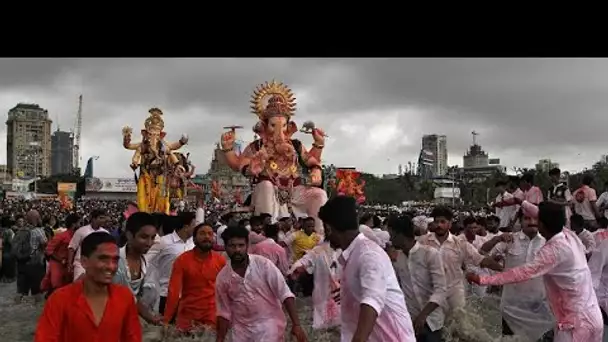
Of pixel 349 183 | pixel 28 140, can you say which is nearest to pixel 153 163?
pixel 349 183

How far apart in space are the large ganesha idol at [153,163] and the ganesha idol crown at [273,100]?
118 inches

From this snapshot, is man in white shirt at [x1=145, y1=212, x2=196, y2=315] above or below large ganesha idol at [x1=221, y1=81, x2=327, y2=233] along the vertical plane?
below

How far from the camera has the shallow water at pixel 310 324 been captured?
8.32m

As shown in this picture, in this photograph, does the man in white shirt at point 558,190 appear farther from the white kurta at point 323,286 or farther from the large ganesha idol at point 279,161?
the large ganesha idol at point 279,161

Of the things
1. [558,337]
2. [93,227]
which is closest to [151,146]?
[93,227]

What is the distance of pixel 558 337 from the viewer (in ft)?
17.6

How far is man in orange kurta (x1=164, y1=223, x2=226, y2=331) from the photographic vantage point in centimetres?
669

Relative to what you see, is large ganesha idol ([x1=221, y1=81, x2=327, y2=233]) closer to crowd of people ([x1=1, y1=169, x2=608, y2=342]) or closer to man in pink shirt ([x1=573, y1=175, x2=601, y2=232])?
man in pink shirt ([x1=573, y1=175, x2=601, y2=232])

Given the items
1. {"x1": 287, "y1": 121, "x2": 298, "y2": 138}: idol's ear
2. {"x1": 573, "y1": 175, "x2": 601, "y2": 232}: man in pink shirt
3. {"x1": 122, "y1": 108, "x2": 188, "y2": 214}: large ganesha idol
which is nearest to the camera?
{"x1": 573, "y1": 175, "x2": 601, "y2": 232}: man in pink shirt

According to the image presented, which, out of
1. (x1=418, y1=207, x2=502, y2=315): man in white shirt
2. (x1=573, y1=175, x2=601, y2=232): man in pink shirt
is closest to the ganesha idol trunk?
(x1=573, y1=175, x2=601, y2=232): man in pink shirt

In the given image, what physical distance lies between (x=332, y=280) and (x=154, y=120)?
1216cm

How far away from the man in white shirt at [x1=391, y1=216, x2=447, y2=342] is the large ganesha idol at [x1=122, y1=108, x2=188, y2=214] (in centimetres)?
1384
